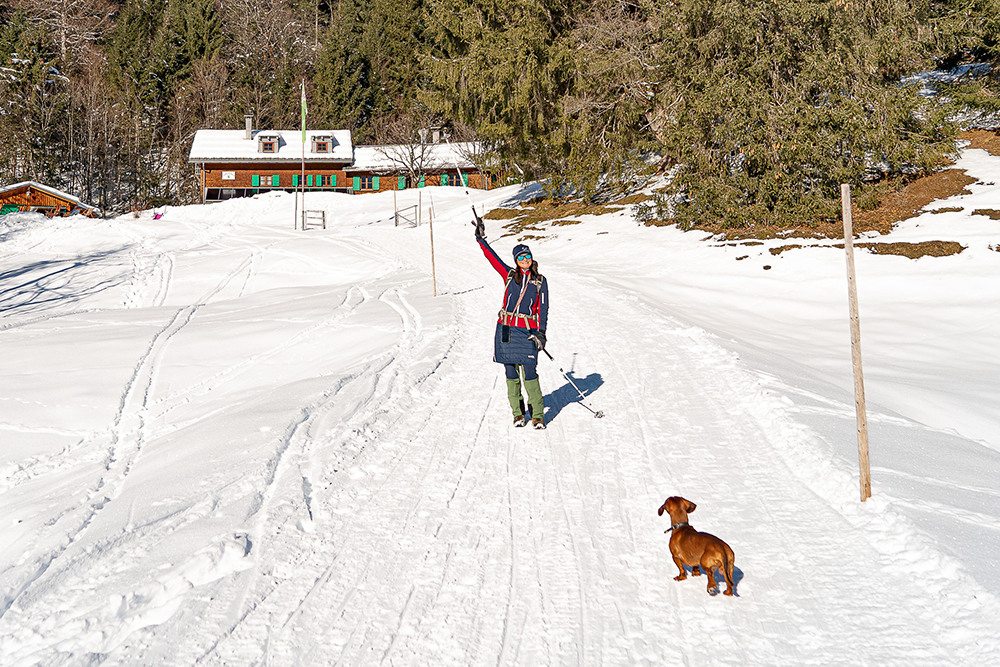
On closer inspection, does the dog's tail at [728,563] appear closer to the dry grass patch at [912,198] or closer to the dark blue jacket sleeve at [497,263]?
the dark blue jacket sleeve at [497,263]

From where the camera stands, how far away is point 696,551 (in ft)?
12.5

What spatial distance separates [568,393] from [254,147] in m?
52.6

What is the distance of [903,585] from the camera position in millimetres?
3893

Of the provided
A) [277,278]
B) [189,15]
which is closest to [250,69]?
[189,15]

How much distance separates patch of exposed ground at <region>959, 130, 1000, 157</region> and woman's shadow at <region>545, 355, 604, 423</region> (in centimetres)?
2056

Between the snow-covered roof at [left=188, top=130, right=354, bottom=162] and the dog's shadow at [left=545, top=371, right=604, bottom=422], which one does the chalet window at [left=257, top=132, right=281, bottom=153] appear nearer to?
the snow-covered roof at [left=188, top=130, right=354, bottom=162]

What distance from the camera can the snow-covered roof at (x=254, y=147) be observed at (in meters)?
53.3

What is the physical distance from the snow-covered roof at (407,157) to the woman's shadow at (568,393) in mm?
47830

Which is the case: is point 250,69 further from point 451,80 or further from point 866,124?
point 866,124

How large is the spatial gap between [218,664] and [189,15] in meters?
71.1

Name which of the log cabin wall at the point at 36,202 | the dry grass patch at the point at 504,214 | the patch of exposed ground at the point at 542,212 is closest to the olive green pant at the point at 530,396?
the patch of exposed ground at the point at 542,212

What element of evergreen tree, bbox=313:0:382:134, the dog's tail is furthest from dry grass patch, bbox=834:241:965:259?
evergreen tree, bbox=313:0:382:134

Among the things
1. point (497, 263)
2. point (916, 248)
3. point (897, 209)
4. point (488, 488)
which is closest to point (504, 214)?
point (897, 209)

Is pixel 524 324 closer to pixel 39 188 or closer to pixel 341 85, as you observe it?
pixel 39 188
